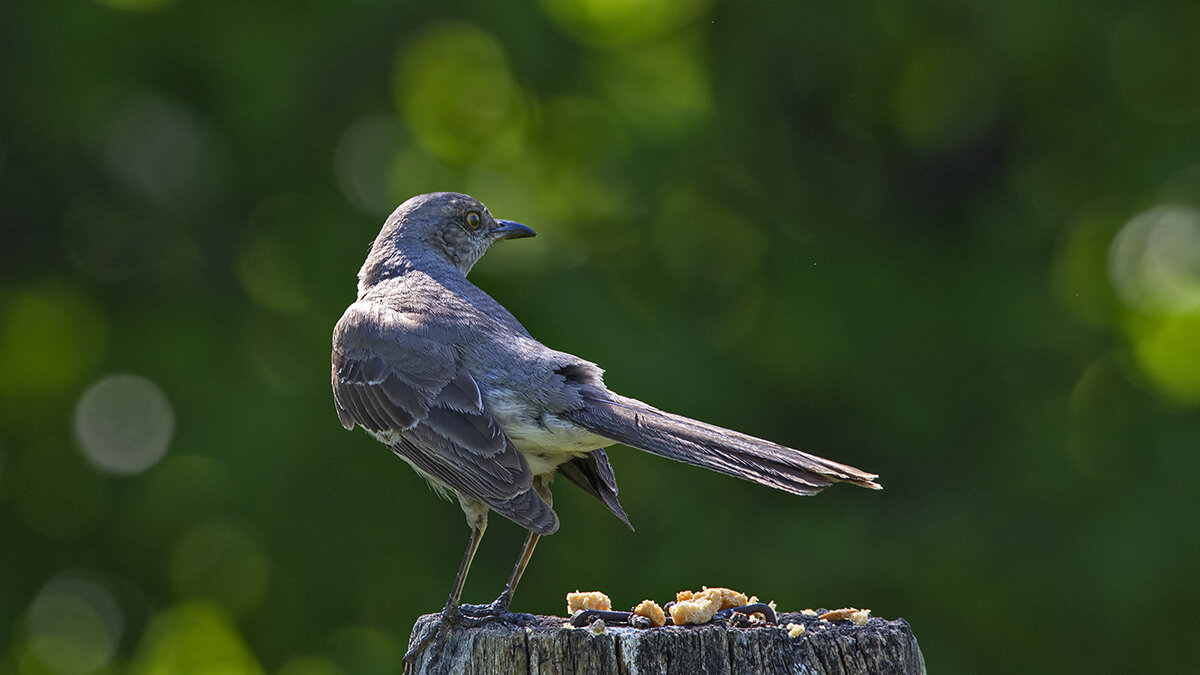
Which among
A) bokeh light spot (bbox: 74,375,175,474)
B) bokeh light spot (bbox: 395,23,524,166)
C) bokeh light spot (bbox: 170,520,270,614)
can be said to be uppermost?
bokeh light spot (bbox: 395,23,524,166)

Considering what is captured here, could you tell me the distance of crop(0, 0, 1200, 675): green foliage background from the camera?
732 centimetres

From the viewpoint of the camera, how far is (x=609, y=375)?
7.04 m

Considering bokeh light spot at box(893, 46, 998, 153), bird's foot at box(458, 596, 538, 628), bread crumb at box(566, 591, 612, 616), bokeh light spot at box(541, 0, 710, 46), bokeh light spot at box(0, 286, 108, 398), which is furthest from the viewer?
bokeh light spot at box(0, 286, 108, 398)

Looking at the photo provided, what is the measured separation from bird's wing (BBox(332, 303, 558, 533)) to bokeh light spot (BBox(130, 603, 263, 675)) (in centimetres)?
304

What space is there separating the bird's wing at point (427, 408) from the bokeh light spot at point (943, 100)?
15.8 ft

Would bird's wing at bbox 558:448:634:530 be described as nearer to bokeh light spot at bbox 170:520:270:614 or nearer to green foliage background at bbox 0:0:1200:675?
green foliage background at bbox 0:0:1200:675

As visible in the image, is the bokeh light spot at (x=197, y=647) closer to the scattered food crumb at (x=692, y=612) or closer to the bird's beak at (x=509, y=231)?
the bird's beak at (x=509, y=231)

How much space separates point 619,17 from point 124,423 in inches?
173

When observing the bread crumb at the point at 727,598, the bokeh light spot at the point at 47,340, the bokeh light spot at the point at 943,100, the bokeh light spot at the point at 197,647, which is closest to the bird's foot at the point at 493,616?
the bread crumb at the point at 727,598

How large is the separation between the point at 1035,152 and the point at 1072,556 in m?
2.82

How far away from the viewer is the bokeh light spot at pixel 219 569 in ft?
26.1

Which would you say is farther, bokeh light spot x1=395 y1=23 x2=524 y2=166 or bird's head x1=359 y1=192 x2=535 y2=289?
bokeh light spot x1=395 y1=23 x2=524 y2=166

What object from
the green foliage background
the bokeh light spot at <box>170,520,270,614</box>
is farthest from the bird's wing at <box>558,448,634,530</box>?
the bokeh light spot at <box>170,520,270,614</box>

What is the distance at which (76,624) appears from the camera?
8273mm
